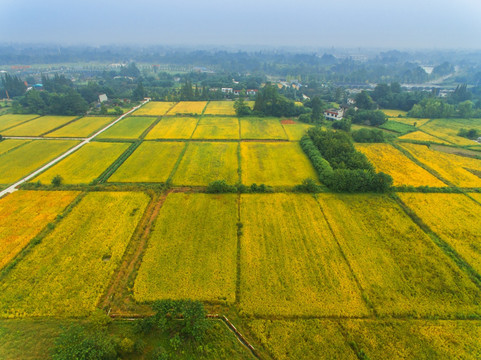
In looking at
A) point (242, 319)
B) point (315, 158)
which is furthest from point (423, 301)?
point (315, 158)

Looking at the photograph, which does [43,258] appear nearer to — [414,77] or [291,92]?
[291,92]

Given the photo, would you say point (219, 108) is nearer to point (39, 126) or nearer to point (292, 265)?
point (39, 126)

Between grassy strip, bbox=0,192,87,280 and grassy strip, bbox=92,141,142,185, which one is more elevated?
grassy strip, bbox=92,141,142,185

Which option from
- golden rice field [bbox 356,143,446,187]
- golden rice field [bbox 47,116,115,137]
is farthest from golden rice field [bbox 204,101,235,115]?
golden rice field [bbox 356,143,446,187]

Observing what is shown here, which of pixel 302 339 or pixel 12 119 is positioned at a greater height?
pixel 12 119

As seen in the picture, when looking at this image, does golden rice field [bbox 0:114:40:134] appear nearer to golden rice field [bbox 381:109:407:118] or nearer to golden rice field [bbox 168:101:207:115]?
golden rice field [bbox 168:101:207:115]

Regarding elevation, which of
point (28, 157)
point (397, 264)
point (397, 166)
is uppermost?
point (28, 157)

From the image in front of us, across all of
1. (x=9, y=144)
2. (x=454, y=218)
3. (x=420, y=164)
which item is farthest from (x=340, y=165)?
(x=9, y=144)
